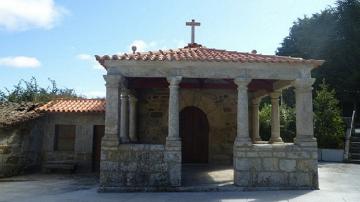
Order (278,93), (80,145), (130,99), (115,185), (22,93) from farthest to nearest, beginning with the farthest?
1. (22,93)
2. (80,145)
3. (130,99)
4. (278,93)
5. (115,185)

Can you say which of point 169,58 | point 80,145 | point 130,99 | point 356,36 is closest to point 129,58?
point 169,58

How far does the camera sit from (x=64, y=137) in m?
12.9

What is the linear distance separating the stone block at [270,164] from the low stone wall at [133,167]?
222cm

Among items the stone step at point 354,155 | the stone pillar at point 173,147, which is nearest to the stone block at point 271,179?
the stone pillar at point 173,147

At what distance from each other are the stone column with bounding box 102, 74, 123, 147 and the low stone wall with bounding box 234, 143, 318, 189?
2827mm

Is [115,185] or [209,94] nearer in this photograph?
[115,185]

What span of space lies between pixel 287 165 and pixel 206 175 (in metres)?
2.41

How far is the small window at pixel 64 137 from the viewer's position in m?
12.9

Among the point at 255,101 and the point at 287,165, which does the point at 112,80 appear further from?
the point at 255,101

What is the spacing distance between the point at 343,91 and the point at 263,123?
863cm

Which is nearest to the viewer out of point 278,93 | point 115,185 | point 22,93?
point 115,185

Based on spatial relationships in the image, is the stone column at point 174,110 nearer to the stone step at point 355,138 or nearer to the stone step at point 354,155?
the stone step at point 354,155

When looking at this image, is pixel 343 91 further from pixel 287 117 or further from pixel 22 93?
pixel 22 93

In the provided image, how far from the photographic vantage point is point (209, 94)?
12312mm
